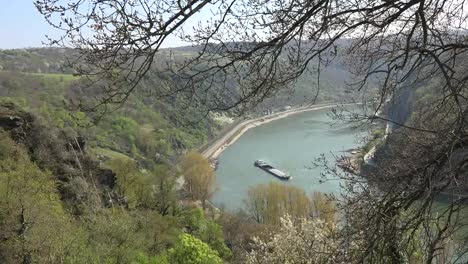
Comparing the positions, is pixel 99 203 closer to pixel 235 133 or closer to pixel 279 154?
pixel 279 154

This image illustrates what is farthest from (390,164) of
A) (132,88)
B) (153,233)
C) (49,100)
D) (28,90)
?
(28,90)

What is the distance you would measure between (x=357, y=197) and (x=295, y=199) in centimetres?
2284

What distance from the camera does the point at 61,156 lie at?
61.0ft

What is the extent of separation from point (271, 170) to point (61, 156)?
63.9 feet

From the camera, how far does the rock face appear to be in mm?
17188

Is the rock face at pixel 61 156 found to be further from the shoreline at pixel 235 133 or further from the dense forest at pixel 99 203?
the shoreline at pixel 235 133

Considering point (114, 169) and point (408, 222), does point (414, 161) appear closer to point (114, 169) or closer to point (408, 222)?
point (408, 222)

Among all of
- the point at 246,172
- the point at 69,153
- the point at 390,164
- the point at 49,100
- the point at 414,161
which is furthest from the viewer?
the point at 49,100

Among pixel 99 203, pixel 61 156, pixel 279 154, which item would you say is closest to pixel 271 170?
pixel 279 154

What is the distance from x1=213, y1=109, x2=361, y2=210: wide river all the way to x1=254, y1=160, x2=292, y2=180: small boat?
313 millimetres

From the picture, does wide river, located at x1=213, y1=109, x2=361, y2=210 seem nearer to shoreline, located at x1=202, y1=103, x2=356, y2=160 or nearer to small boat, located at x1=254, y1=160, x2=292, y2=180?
small boat, located at x1=254, y1=160, x2=292, y2=180

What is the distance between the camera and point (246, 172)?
37938mm

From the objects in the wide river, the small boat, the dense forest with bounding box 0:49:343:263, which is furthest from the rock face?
the small boat

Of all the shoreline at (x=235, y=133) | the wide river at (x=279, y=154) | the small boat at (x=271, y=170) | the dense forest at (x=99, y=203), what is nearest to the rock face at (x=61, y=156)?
the dense forest at (x=99, y=203)
